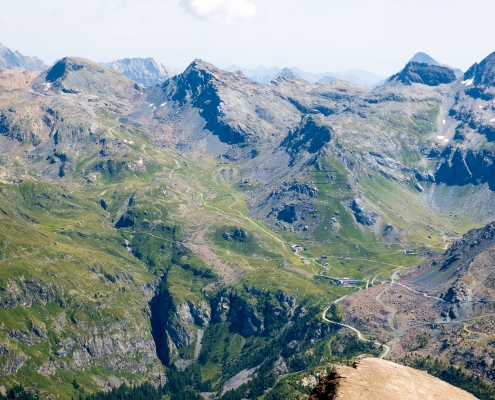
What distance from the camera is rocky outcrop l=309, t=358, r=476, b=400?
6719 cm

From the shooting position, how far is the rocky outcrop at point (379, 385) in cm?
6719

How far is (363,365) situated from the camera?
73.7m

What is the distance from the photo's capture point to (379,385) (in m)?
68.8

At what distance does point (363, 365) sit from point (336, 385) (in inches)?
264

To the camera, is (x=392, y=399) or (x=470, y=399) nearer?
(x=392, y=399)

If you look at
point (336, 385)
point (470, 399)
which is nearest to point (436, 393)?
point (470, 399)

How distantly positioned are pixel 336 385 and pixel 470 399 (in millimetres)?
18953

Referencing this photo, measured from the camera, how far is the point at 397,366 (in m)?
75.8

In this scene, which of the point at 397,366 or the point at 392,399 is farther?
the point at 397,366

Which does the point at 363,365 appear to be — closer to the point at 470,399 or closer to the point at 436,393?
the point at 436,393

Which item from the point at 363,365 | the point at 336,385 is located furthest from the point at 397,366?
the point at 336,385

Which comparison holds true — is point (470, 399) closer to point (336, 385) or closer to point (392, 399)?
point (392, 399)

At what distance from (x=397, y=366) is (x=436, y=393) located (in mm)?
6553

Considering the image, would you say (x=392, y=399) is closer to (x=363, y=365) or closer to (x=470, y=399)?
(x=363, y=365)
